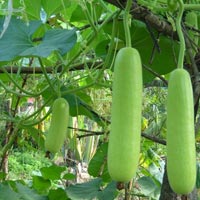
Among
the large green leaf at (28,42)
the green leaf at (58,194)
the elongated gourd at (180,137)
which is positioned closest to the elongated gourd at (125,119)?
the elongated gourd at (180,137)

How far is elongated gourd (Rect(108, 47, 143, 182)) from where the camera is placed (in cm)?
53

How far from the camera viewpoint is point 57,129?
89cm

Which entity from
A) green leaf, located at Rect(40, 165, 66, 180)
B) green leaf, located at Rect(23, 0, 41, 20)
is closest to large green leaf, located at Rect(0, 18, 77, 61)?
green leaf, located at Rect(23, 0, 41, 20)

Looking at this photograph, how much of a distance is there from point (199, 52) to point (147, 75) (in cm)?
25

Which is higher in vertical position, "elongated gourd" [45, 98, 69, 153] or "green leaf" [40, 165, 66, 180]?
"elongated gourd" [45, 98, 69, 153]

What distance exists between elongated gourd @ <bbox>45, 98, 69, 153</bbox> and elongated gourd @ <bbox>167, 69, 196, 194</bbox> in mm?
344

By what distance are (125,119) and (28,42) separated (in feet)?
1.31

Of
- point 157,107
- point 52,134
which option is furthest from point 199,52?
point 157,107

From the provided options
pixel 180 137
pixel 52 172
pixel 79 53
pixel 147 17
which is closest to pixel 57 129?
pixel 79 53

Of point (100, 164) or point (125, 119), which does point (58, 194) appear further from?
point (125, 119)

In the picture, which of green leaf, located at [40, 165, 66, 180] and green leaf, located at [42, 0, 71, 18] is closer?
green leaf, located at [42, 0, 71, 18]

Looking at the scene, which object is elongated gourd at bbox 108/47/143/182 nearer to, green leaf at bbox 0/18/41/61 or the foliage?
the foliage

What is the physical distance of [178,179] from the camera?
20.8 inches

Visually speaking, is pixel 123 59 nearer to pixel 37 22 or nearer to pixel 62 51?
pixel 62 51
